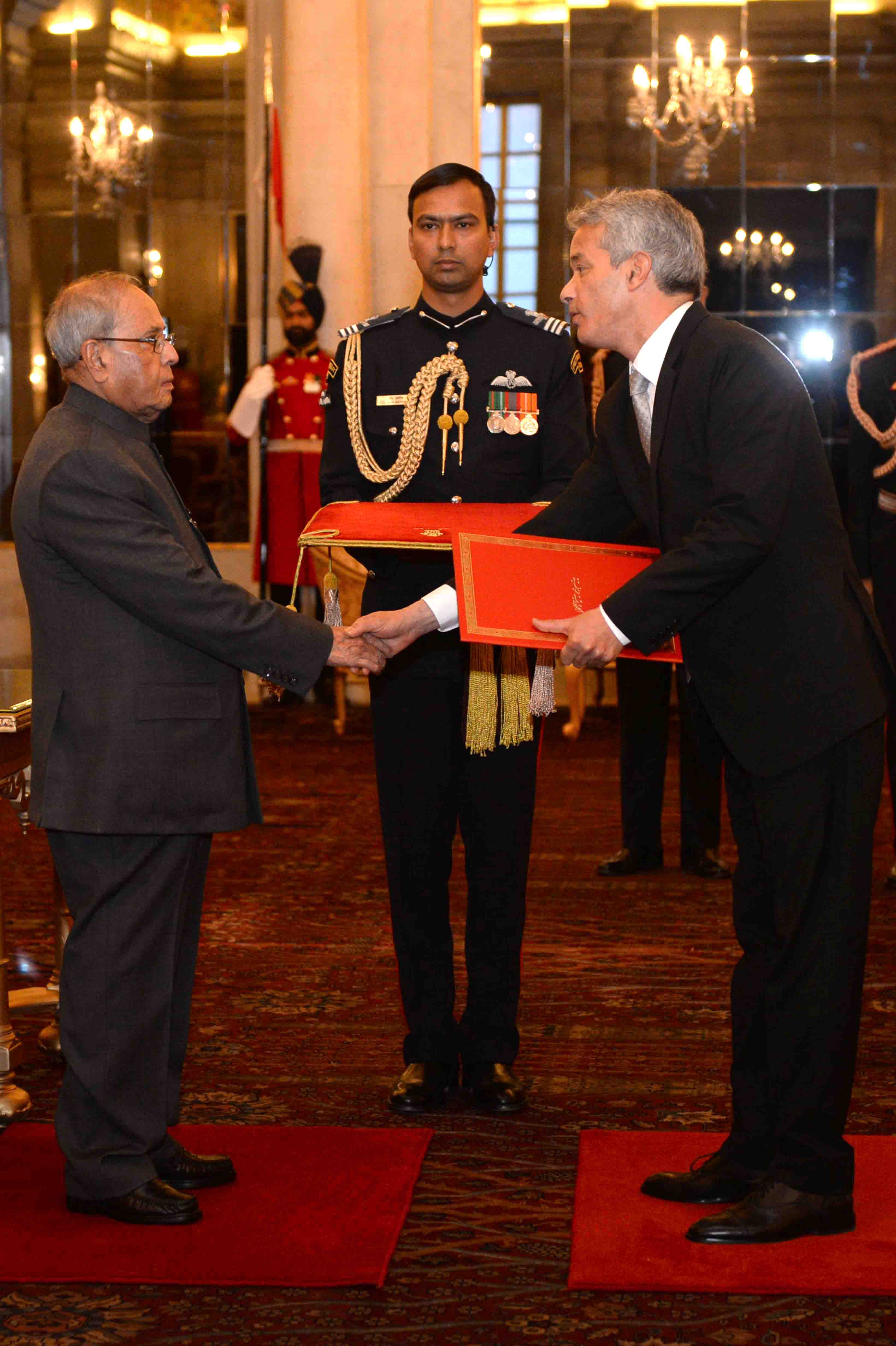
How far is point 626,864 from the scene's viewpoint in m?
5.39

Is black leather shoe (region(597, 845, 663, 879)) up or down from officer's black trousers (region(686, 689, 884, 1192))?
down

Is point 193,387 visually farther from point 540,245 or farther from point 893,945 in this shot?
point 893,945

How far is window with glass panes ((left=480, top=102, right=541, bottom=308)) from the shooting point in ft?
32.1

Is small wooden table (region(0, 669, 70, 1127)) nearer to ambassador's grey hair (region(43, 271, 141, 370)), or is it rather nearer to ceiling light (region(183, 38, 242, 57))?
ambassador's grey hair (region(43, 271, 141, 370))

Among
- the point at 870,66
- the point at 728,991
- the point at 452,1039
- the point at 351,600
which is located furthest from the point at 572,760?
the point at 870,66

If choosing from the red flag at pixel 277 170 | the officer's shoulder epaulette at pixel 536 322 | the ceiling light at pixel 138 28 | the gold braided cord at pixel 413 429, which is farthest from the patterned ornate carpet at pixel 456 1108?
the ceiling light at pixel 138 28

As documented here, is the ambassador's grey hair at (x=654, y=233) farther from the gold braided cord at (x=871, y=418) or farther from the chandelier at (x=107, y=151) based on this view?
the chandelier at (x=107, y=151)

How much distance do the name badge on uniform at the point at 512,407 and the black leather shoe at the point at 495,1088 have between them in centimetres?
131

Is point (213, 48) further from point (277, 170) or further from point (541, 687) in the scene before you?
point (541, 687)

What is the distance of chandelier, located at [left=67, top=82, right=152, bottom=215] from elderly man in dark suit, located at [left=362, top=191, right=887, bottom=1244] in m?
7.82

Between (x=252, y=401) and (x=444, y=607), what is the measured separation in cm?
509

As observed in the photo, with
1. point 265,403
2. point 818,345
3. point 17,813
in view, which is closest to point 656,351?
point 17,813

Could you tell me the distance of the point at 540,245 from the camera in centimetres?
987

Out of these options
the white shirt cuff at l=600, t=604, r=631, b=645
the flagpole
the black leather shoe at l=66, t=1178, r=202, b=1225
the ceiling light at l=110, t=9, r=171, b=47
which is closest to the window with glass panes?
the flagpole
